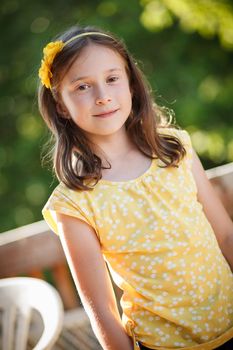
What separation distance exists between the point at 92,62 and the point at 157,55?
224cm

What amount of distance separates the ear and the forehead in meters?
0.13

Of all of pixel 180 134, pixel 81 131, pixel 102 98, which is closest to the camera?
pixel 102 98

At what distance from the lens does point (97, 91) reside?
1.65 meters

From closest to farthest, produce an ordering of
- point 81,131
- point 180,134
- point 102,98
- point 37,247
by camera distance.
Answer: point 102,98
point 81,131
point 180,134
point 37,247

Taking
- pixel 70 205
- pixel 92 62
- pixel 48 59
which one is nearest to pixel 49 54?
pixel 48 59

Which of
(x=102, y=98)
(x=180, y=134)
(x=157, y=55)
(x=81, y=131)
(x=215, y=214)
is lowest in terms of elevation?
(x=215, y=214)

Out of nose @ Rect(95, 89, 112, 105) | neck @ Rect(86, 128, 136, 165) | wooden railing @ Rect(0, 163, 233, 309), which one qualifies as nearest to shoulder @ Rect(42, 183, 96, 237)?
neck @ Rect(86, 128, 136, 165)

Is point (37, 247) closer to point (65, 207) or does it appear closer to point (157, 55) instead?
point (65, 207)

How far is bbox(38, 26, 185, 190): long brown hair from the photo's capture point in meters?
1.70

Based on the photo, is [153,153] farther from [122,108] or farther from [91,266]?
[91,266]

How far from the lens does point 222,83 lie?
3.65 m

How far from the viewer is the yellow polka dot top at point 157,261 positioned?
65.2 inches

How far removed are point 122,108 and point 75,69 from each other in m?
0.20

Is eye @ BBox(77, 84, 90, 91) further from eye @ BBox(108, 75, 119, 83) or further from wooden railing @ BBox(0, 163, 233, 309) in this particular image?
wooden railing @ BBox(0, 163, 233, 309)
